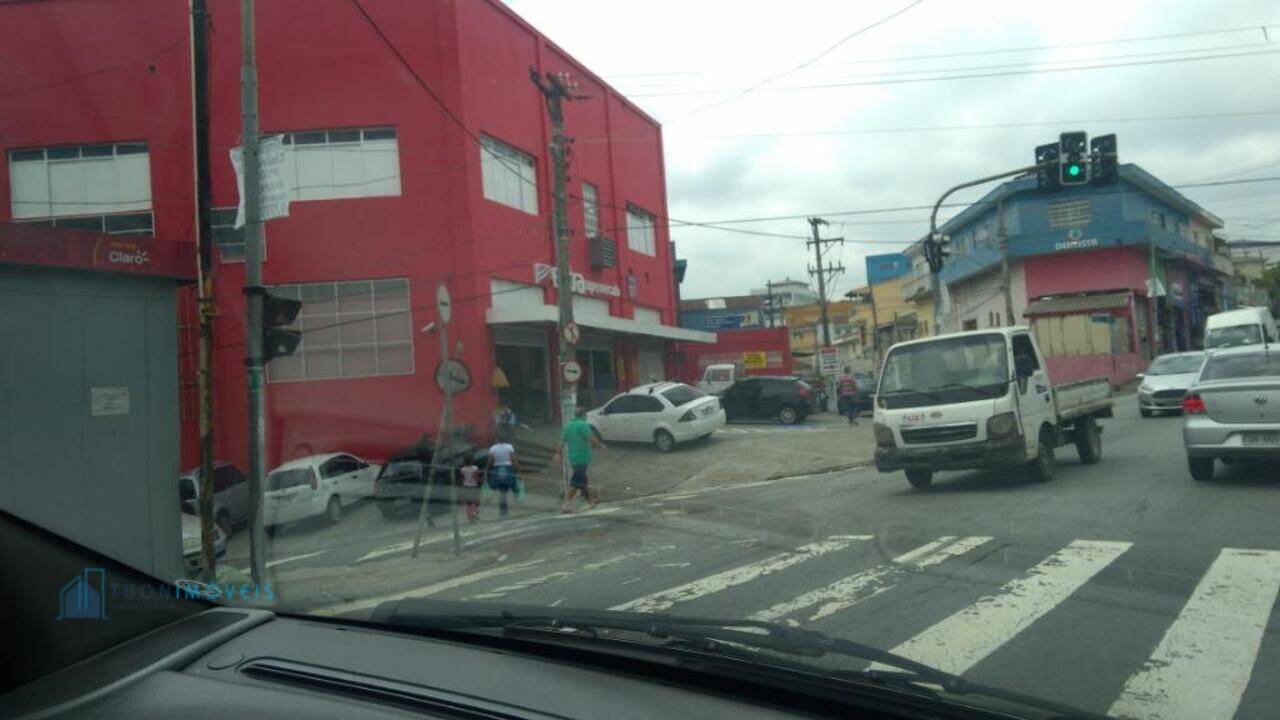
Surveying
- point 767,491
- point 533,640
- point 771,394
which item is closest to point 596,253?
point 771,394

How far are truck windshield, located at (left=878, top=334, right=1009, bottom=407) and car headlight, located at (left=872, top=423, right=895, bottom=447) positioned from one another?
1.05 feet

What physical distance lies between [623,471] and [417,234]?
6.62 meters

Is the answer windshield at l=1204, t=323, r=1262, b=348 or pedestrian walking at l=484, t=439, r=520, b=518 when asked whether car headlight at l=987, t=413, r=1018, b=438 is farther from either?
windshield at l=1204, t=323, r=1262, b=348

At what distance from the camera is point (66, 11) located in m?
11.0

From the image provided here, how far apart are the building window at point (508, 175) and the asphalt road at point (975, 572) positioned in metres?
10.3

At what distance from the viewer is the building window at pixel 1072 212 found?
128 feet

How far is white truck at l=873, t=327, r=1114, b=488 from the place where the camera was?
1200 centimetres

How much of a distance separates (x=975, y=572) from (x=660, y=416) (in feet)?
51.3

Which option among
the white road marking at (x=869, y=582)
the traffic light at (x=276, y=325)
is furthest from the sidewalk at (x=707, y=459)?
the white road marking at (x=869, y=582)

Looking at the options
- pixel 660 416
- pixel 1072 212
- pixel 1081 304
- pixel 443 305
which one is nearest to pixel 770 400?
pixel 660 416

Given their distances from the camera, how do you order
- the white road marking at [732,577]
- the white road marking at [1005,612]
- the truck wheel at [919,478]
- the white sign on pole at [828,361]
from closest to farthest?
the white road marking at [1005,612] → the white road marking at [732,577] → the truck wheel at [919,478] → the white sign on pole at [828,361]

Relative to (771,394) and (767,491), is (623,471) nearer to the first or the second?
(767,491)

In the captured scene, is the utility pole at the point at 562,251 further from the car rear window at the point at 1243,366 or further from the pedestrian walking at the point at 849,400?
the pedestrian walking at the point at 849,400

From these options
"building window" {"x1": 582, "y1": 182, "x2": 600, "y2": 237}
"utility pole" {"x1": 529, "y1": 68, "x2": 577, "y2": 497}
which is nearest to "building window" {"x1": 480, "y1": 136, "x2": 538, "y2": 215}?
"utility pole" {"x1": 529, "y1": 68, "x2": 577, "y2": 497}
